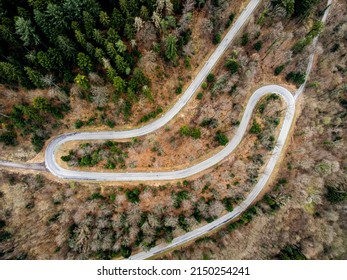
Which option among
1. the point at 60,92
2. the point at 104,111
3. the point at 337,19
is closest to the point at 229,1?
the point at 337,19

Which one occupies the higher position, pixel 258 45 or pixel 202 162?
pixel 258 45

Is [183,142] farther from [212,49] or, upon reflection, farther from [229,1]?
[229,1]

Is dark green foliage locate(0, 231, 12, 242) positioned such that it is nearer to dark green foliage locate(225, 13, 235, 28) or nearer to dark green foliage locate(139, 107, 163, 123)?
dark green foliage locate(139, 107, 163, 123)

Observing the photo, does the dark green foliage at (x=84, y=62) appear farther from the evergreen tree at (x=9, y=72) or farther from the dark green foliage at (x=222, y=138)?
the dark green foliage at (x=222, y=138)

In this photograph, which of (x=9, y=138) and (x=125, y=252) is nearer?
(x=9, y=138)

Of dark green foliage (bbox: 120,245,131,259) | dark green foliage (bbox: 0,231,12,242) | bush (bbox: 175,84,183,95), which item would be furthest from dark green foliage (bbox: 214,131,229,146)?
dark green foliage (bbox: 0,231,12,242)

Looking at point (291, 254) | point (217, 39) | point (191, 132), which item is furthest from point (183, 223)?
point (217, 39)

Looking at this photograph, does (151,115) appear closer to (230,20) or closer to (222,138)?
(222,138)
